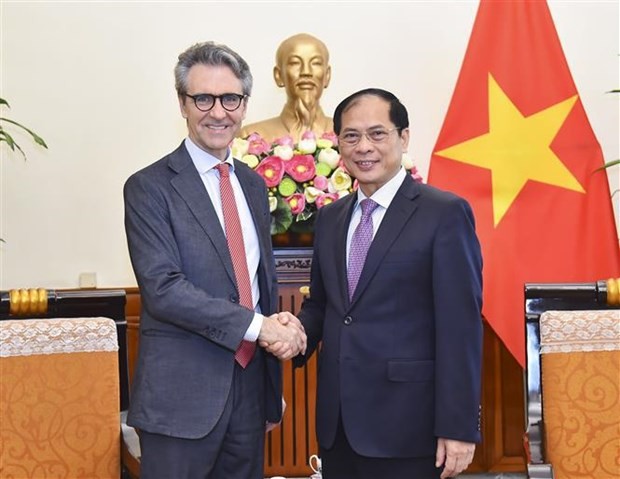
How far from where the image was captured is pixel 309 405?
307 centimetres

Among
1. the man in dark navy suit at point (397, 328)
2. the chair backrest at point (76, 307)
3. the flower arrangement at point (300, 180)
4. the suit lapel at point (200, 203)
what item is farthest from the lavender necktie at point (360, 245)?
the flower arrangement at point (300, 180)

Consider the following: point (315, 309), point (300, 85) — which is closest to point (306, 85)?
point (300, 85)

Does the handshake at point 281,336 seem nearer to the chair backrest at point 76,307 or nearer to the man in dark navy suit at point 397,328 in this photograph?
the man in dark navy suit at point 397,328

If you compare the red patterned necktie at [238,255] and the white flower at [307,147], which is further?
the white flower at [307,147]

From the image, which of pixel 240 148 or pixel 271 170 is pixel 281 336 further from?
pixel 240 148

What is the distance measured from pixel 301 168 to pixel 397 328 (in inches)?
44.4

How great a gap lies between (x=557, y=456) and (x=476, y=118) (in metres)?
1.94

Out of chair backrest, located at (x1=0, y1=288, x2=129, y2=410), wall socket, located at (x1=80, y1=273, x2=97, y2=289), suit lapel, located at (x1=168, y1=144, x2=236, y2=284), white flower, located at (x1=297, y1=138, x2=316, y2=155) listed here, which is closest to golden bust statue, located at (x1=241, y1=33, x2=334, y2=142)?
white flower, located at (x1=297, y1=138, x2=316, y2=155)

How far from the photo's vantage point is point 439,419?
1.88 metres

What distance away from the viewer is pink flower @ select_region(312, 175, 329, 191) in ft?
9.65

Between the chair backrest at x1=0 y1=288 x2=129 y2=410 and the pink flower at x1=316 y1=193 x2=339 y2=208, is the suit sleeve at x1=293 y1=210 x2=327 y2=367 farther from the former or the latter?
the pink flower at x1=316 y1=193 x2=339 y2=208

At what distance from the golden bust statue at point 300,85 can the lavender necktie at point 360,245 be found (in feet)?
5.51

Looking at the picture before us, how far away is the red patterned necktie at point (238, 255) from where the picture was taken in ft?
6.55

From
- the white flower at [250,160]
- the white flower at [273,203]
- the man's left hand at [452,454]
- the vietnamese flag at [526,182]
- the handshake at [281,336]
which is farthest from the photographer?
the vietnamese flag at [526,182]
